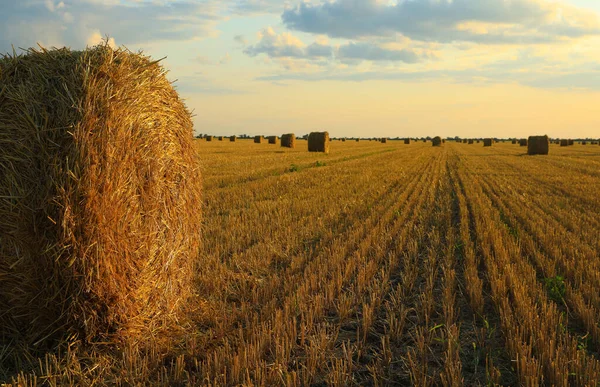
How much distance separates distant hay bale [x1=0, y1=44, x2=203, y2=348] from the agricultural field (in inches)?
16.5

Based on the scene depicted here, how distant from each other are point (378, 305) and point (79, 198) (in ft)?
11.5

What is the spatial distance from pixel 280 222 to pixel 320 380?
20.5ft

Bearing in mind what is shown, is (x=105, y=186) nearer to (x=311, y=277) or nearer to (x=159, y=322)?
(x=159, y=322)

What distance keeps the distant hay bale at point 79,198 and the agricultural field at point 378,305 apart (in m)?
0.42

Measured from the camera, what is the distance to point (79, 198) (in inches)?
163

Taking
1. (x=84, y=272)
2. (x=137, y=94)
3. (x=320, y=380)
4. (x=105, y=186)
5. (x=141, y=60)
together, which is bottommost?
(x=320, y=380)

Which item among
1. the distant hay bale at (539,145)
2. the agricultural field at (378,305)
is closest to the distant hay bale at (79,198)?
the agricultural field at (378,305)

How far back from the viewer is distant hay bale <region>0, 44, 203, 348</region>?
4129mm

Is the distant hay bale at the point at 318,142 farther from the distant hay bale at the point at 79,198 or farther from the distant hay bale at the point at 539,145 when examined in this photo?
the distant hay bale at the point at 79,198

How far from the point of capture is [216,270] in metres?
6.75

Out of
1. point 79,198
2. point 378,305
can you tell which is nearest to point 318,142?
point 378,305

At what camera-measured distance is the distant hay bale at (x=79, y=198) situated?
163 inches

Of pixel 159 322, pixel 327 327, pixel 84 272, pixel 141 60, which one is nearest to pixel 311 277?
pixel 327 327

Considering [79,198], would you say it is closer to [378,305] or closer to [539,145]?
[378,305]
